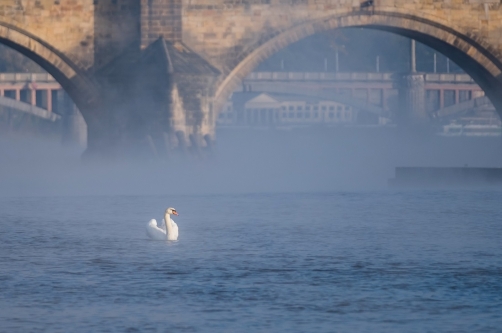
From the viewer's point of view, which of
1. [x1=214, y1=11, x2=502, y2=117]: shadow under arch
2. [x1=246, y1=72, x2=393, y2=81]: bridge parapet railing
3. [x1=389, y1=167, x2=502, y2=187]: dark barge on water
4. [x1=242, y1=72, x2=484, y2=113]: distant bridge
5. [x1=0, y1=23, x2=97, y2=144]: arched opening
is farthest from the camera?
[x1=242, y1=72, x2=484, y2=113]: distant bridge

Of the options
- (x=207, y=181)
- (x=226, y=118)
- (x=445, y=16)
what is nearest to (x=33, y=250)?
(x=207, y=181)

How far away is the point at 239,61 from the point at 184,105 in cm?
189

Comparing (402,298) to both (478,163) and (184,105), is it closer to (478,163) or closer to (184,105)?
(184,105)

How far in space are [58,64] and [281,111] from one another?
201 feet

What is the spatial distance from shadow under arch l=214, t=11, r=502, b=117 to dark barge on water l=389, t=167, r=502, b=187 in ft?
18.1

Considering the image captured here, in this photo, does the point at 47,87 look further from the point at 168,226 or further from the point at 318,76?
the point at 168,226

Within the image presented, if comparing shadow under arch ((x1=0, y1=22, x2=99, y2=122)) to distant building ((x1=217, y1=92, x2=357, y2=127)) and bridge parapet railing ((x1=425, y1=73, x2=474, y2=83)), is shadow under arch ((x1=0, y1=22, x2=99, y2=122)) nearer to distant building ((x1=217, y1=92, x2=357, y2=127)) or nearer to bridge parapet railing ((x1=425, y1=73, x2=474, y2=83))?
bridge parapet railing ((x1=425, y1=73, x2=474, y2=83))

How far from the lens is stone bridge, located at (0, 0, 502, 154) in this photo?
34.8 metres

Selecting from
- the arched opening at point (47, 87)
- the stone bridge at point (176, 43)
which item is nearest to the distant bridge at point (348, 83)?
the arched opening at point (47, 87)

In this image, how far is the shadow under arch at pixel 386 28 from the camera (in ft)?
118

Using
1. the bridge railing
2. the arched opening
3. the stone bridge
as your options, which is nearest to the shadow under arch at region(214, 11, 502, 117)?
the stone bridge

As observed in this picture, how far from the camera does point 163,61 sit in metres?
34.7

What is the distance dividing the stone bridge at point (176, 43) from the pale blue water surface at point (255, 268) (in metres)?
8.30

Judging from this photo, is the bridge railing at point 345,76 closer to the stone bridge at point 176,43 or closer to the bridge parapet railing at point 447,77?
the bridge parapet railing at point 447,77
